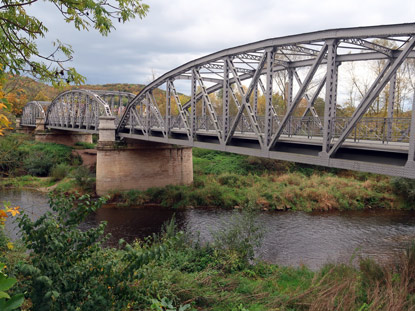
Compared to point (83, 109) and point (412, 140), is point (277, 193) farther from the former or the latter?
point (83, 109)

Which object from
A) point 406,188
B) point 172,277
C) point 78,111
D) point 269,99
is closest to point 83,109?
point 78,111

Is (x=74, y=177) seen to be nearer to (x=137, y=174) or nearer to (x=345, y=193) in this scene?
(x=137, y=174)

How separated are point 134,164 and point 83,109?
15721 millimetres

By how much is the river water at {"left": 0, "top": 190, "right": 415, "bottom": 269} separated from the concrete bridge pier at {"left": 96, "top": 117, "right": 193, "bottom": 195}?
3.37 metres

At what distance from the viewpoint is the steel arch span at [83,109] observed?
31.7 m

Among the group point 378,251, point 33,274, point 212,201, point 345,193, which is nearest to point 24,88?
point 33,274

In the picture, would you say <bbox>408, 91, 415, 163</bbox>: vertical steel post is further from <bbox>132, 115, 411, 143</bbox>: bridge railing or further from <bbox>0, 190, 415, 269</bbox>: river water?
<bbox>0, 190, 415, 269</bbox>: river water

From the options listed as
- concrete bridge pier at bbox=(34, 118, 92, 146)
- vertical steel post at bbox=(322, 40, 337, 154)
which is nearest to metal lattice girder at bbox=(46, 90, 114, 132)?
concrete bridge pier at bbox=(34, 118, 92, 146)

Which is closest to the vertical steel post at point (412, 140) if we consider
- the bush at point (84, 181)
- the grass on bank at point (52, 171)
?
the grass on bank at point (52, 171)

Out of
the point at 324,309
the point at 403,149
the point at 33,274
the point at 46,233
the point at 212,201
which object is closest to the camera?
the point at 33,274

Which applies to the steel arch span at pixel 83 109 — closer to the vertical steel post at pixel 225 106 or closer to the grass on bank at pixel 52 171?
the grass on bank at pixel 52 171

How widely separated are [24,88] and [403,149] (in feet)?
28.4

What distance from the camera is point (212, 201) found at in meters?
24.7

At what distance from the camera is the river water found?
14.5 metres
